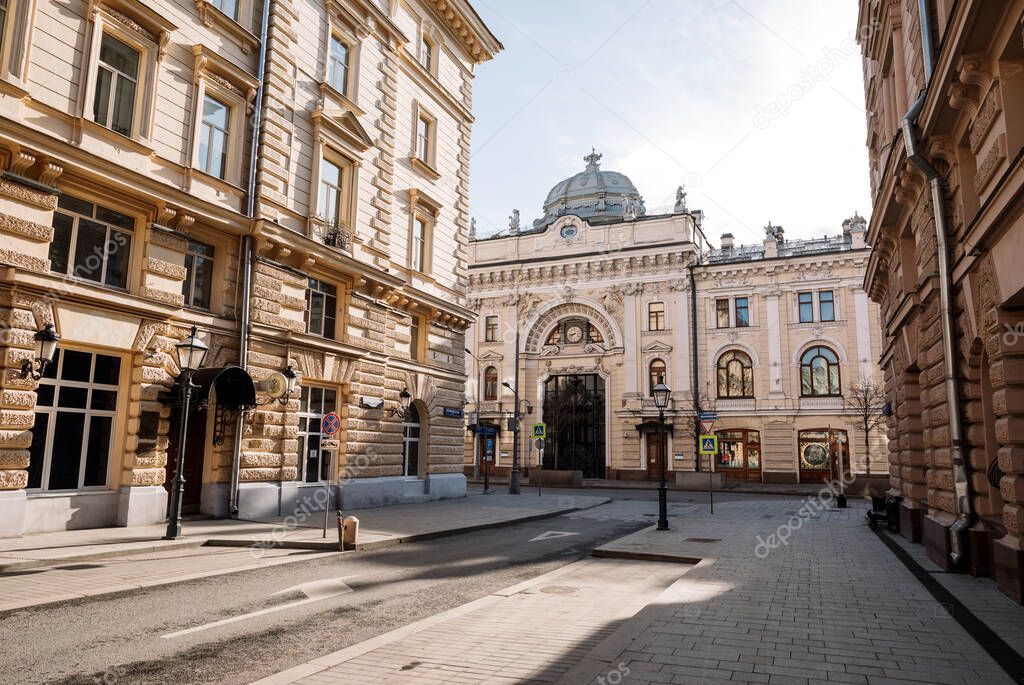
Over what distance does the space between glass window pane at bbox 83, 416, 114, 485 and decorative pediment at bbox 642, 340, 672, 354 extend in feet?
111

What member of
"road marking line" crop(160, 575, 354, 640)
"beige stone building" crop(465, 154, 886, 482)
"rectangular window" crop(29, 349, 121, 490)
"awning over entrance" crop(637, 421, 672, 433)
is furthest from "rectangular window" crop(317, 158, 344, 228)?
"awning over entrance" crop(637, 421, 672, 433)

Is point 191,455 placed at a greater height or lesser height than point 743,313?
lesser

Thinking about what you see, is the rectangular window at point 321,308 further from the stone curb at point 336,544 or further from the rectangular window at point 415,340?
the stone curb at point 336,544

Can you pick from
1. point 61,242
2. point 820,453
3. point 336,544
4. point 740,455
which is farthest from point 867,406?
point 61,242

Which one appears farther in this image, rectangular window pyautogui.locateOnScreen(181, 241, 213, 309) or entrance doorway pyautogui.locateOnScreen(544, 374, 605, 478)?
entrance doorway pyautogui.locateOnScreen(544, 374, 605, 478)

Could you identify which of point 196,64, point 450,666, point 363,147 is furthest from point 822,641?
point 363,147

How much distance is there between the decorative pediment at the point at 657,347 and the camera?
4331 centimetres

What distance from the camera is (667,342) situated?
142 ft

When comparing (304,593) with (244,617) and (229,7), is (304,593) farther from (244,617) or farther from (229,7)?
(229,7)

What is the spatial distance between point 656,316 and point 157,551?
3604 cm

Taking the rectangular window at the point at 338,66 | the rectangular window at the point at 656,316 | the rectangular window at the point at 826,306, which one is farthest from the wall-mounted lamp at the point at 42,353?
the rectangular window at the point at 826,306

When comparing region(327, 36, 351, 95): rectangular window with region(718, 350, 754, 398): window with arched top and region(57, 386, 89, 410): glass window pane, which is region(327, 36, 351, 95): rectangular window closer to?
region(57, 386, 89, 410): glass window pane

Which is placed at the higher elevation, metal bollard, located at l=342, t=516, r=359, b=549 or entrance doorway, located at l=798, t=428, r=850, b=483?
entrance doorway, located at l=798, t=428, r=850, b=483

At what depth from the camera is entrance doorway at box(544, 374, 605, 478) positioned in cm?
4472
